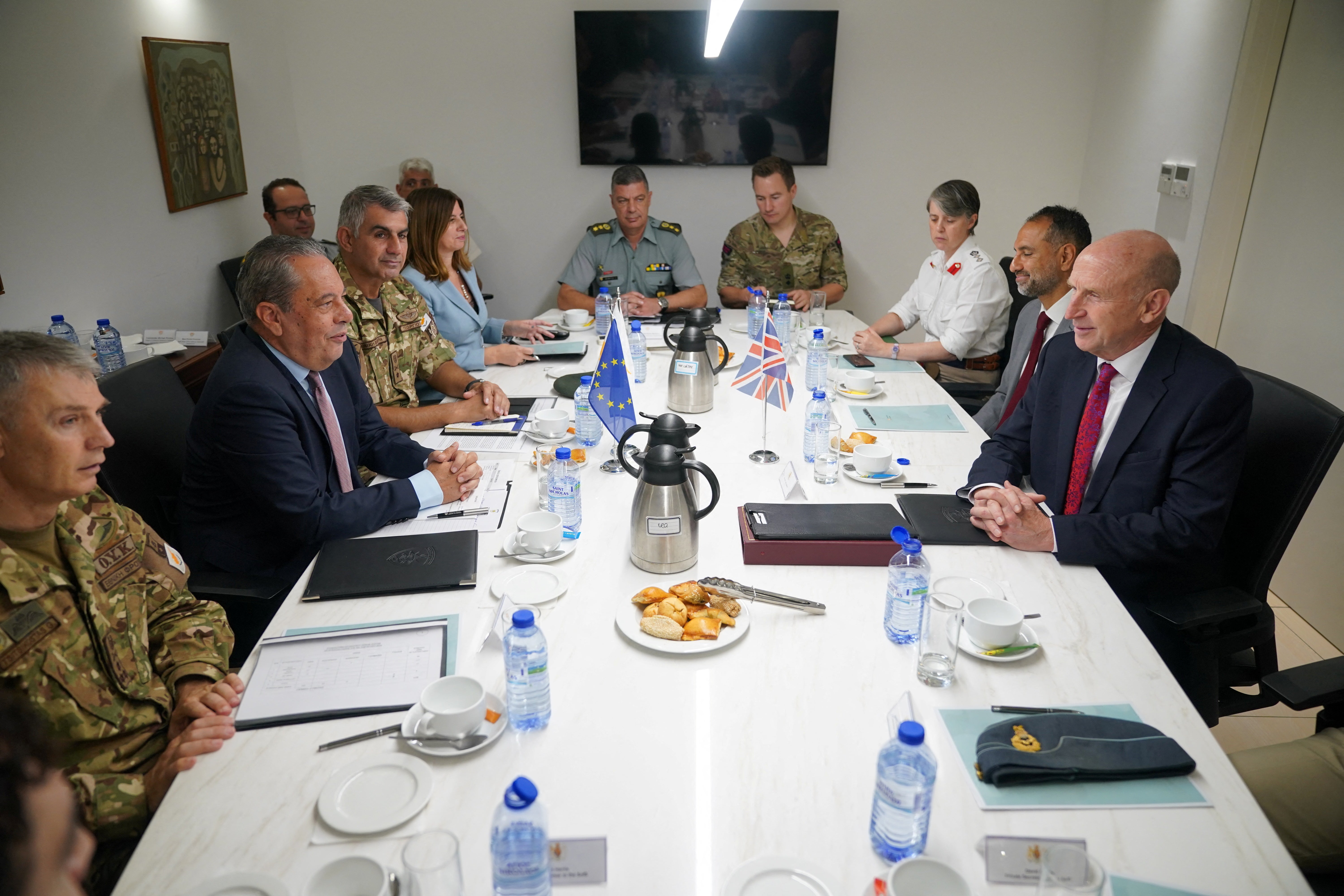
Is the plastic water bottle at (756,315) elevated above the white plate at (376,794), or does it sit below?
above

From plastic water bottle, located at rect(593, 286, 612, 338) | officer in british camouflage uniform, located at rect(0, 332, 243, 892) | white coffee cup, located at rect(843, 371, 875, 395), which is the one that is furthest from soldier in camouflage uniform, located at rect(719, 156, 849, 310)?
officer in british camouflage uniform, located at rect(0, 332, 243, 892)

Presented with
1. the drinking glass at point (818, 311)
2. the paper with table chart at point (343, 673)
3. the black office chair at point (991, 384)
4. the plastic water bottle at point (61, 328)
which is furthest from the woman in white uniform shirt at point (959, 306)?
the plastic water bottle at point (61, 328)

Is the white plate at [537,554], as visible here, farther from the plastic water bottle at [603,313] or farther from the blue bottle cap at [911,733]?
the plastic water bottle at [603,313]

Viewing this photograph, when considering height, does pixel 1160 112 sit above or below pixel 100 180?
above

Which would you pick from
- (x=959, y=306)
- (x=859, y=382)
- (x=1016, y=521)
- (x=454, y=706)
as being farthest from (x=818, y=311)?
(x=454, y=706)

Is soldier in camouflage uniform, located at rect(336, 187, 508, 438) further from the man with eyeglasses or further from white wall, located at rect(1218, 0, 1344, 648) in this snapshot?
white wall, located at rect(1218, 0, 1344, 648)

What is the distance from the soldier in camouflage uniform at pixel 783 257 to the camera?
4598 mm

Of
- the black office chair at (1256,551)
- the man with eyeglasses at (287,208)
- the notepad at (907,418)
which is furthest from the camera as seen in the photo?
the man with eyeglasses at (287,208)

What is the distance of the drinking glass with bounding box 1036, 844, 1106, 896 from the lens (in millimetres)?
948

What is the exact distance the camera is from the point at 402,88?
506cm

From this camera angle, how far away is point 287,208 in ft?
14.6

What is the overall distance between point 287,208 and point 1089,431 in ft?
13.4

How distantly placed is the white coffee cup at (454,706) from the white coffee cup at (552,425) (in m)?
1.20

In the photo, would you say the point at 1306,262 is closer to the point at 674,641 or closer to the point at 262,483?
the point at 674,641
